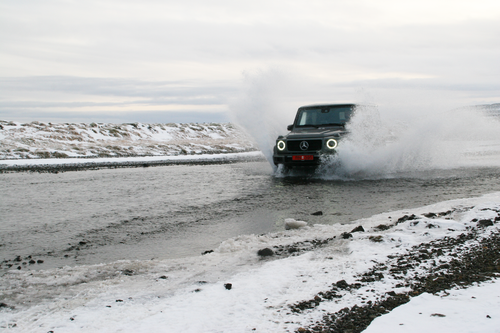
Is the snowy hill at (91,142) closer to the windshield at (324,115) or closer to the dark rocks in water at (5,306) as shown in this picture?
the windshield at (324,115)

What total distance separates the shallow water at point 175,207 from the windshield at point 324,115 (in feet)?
5.03

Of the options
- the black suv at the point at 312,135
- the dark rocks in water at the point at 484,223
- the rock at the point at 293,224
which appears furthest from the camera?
the black suv at the point at 312,135

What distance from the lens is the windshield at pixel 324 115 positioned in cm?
1115

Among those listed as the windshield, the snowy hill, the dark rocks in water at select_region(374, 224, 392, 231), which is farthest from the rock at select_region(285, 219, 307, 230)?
the snowy hill

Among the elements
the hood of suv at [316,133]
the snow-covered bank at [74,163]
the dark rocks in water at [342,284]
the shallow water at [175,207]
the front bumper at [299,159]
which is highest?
the hood of suv at [316,133]

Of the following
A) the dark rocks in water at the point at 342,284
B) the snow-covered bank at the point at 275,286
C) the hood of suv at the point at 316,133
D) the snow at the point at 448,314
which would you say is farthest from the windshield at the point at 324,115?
the snow at the point at 448,314

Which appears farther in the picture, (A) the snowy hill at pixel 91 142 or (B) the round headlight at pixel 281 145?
(A) the snowy hill at pixel 91 142

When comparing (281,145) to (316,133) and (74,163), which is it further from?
(74,163)

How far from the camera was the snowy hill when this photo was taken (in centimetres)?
2275

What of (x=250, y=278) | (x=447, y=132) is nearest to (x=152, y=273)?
(x=250, y=278)

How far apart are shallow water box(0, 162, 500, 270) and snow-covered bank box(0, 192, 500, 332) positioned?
2.31 ft

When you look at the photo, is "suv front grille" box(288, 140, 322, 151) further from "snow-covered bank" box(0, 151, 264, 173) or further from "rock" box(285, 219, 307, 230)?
"snow-covered bank" box(0, 151, 264, 173)

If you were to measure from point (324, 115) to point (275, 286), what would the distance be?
8887 mm

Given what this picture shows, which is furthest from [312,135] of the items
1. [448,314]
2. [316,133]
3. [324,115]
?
[448,314]
